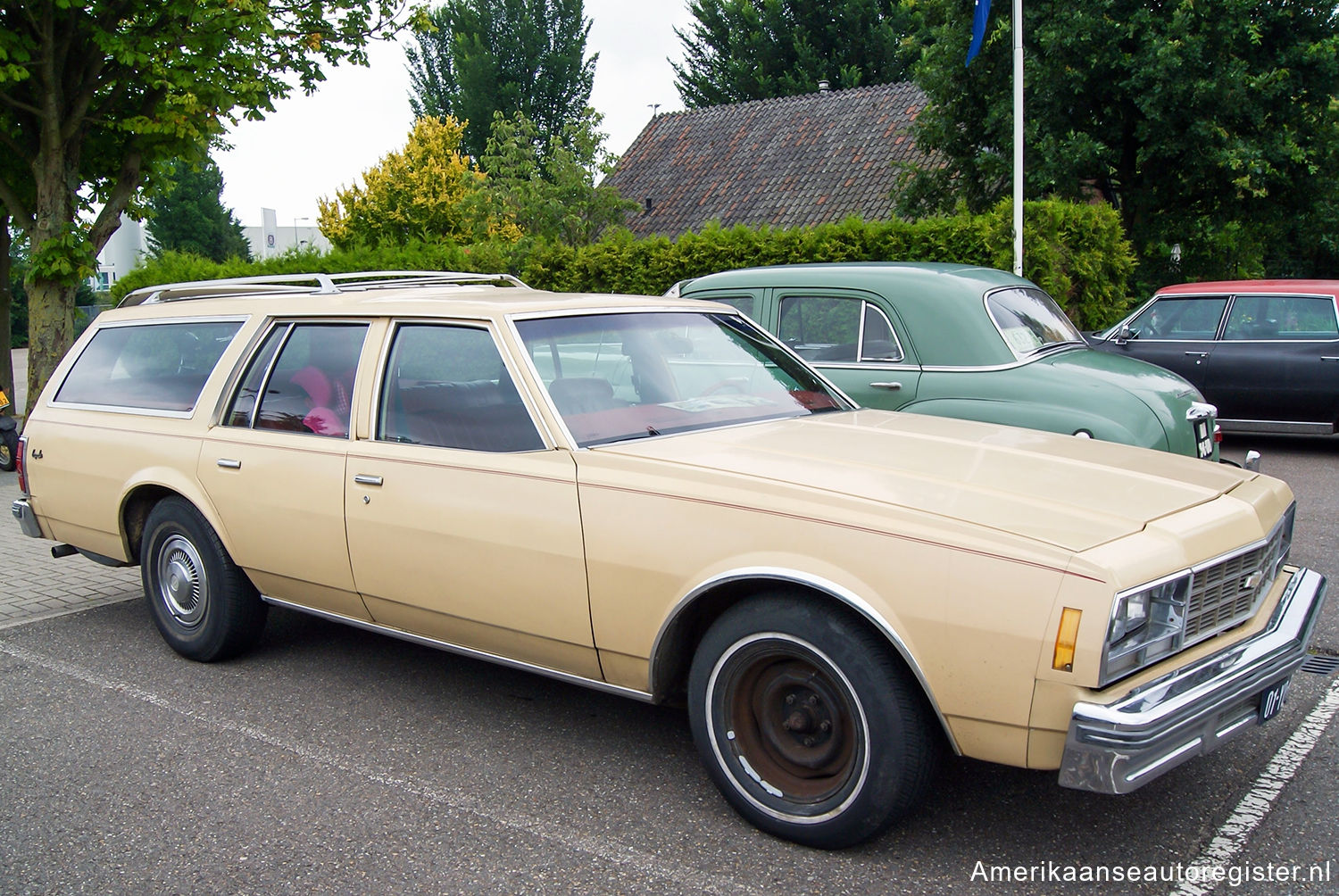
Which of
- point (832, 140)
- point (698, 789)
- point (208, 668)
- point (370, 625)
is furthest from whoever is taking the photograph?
point (832, 140)

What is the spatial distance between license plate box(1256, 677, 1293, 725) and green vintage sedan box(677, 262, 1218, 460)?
3.10 meters

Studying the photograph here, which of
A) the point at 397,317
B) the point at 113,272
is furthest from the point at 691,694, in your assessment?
the point at 113,272

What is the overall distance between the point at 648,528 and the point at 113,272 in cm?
8572

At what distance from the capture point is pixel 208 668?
193 inches

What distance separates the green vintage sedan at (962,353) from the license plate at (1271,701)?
3.10m

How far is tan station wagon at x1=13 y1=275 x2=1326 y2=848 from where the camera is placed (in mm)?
2764

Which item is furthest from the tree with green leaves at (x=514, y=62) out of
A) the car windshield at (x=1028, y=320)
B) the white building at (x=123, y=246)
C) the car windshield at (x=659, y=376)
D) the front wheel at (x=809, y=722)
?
the front wheel at (x=809, y=722)

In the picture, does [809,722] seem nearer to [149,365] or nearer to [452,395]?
[452,395]

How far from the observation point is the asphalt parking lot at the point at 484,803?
3027 millimetres

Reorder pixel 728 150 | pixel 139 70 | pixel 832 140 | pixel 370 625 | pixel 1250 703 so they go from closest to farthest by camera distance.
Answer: pixel 1250 703
pixel 370 625
pixel 139 70
pixel 832 140
pixel 728 150

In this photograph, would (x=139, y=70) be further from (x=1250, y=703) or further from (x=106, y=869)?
(x=1250, y=703)

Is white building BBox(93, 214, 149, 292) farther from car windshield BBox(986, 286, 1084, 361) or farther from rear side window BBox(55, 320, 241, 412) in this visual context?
car windshield BBox(986, 286, 1084, 361)

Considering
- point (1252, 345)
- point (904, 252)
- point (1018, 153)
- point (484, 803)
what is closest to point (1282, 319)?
point (1252, 345)

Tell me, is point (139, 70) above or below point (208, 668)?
above
